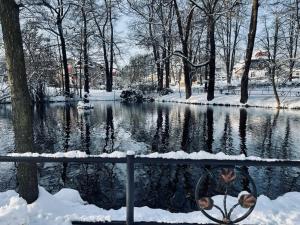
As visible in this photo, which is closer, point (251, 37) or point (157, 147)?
point (157, 147)

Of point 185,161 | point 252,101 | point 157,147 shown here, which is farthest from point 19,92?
point 252,101

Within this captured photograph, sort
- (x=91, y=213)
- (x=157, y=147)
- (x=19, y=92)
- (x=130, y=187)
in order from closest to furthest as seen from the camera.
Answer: (x=130, y=187), (x=91, y=213), (x=19, y=92), (x=157, y=147)

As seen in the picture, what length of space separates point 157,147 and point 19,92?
9.31 meters

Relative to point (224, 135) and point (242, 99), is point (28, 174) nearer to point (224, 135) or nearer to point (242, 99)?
point (224, 135)

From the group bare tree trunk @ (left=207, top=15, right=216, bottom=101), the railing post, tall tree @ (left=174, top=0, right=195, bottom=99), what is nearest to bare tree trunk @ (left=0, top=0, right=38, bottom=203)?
the railing post

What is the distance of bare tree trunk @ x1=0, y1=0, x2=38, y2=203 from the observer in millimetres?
5613

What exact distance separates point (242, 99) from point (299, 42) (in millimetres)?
22521

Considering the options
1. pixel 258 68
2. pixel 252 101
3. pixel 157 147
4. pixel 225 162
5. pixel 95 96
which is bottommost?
pixel 157 147

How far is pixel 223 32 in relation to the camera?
56875 millimetres

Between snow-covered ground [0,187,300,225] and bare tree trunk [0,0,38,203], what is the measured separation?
29 cm

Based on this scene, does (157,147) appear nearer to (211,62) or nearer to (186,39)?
(211,62)

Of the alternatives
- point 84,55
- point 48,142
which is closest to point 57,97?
point 84,55

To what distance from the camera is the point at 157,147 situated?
48.0 feet

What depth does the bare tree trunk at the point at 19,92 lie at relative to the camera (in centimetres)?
561
